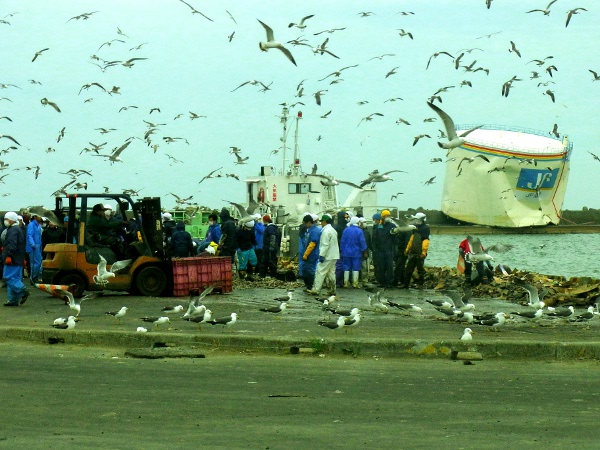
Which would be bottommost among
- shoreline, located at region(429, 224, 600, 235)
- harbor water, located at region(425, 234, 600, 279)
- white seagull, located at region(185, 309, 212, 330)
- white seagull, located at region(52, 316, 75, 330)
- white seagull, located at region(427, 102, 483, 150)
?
harbor water, located at region(425, 234, 600, 279)

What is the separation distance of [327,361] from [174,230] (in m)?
11.9

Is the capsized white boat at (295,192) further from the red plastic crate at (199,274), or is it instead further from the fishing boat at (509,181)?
the fishing boat at (509,181)

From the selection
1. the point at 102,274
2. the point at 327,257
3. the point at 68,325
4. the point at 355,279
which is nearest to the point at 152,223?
the point at 102,274

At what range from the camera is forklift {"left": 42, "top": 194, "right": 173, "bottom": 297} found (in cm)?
1964

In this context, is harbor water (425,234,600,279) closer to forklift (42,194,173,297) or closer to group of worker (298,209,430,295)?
group of worker (298,209,430,295)

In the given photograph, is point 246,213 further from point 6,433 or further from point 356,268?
point 6,433

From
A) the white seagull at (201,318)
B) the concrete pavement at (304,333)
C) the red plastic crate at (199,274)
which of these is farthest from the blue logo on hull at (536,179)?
the white seagull at (201,318)

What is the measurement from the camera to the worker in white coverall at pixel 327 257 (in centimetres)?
1992

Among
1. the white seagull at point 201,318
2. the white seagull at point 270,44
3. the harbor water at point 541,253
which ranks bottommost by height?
the harbor water at point 541,253

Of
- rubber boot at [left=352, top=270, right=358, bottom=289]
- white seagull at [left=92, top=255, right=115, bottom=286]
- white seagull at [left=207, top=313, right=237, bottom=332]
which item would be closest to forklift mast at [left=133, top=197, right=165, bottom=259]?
white seagull at [left=92, top=255, right=115, bottom=286]

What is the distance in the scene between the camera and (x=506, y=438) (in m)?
7.50

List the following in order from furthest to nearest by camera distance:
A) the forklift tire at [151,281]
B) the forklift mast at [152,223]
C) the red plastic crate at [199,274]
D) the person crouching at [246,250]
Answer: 1. the person crouching at [246,250]
2. the forklift mast at [152,223]
3. the red plastic crate at [199,274]
4. the forklift tire at [151,281]

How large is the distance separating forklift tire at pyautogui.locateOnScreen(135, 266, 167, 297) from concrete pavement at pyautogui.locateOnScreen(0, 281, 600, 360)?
118 centimetres

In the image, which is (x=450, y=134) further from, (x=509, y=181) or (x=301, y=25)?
(x=509, y=181)
